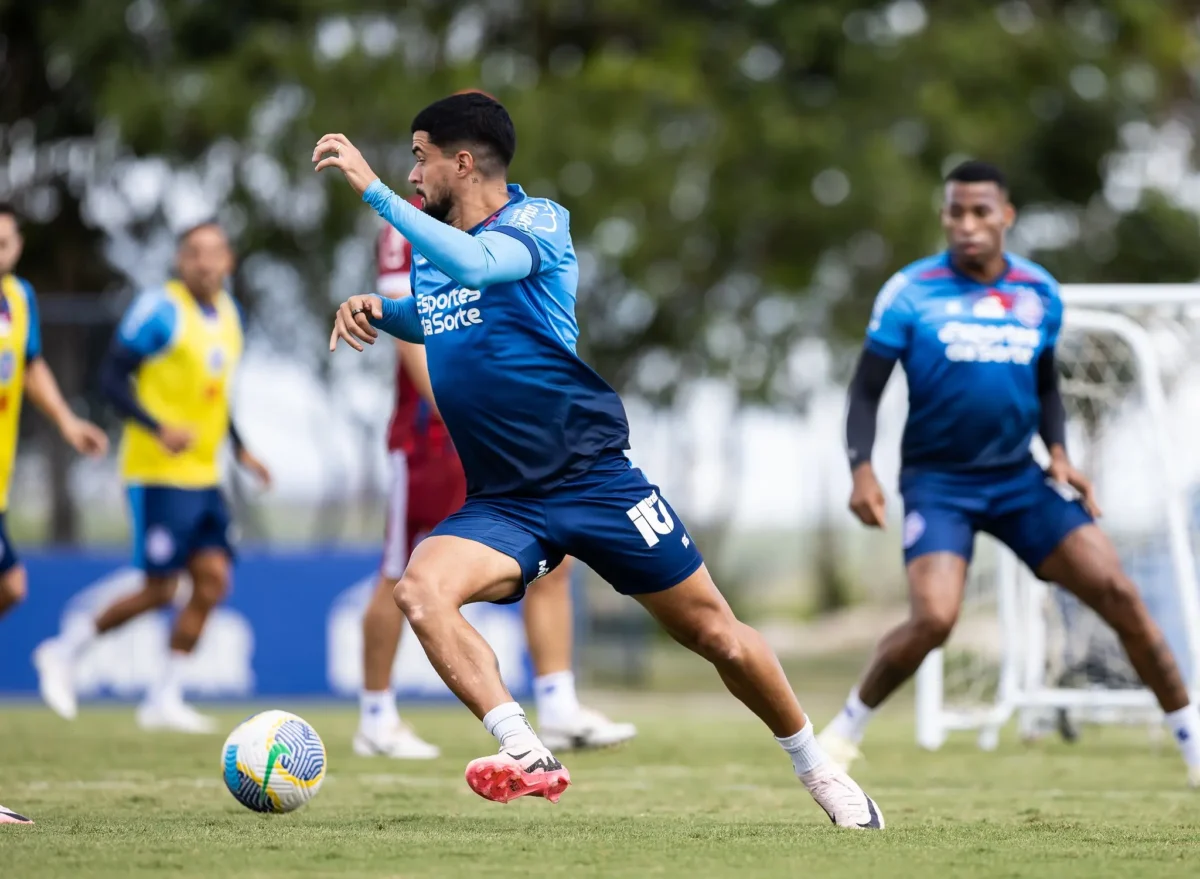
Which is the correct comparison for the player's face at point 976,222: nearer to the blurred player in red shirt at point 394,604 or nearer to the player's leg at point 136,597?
the blurred player in red shirt at point 394,604

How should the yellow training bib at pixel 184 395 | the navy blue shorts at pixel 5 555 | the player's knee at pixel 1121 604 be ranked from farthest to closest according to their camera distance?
the yellow training bib at pixel 184 395
the navy blue shorts at pixel 5 555
the player's knee at pixel 1121 604

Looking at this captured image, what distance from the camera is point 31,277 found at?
19.5 m

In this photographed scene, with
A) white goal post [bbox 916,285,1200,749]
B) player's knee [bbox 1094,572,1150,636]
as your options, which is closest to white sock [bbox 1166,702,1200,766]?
player's knee [bbox 1094,572,1150,636]

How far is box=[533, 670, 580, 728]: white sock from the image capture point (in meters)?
7.66

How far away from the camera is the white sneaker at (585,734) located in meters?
7.66

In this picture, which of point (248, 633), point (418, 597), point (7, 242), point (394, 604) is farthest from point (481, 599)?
point (248, 633)

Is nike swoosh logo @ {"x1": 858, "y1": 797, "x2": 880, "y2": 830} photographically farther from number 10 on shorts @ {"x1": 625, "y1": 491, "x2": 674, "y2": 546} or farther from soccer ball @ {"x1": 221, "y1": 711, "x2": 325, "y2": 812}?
soccer ball @ {"x1": 221, "y1": 711, "x2": 325, "y2": 812}

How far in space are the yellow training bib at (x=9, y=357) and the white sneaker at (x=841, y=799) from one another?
502cm

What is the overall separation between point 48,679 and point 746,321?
1209cm

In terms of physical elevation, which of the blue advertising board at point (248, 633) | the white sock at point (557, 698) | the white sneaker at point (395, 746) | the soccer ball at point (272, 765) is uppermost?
the soccer ball at point (272, 765)

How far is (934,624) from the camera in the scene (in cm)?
712

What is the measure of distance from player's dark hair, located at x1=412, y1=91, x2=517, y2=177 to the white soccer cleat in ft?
5.93

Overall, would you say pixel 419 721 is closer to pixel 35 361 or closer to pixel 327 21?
pixel 35 361

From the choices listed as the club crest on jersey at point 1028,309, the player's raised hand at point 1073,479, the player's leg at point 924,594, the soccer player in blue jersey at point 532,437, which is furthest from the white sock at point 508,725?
the club crest on jersey at point 1028,309
